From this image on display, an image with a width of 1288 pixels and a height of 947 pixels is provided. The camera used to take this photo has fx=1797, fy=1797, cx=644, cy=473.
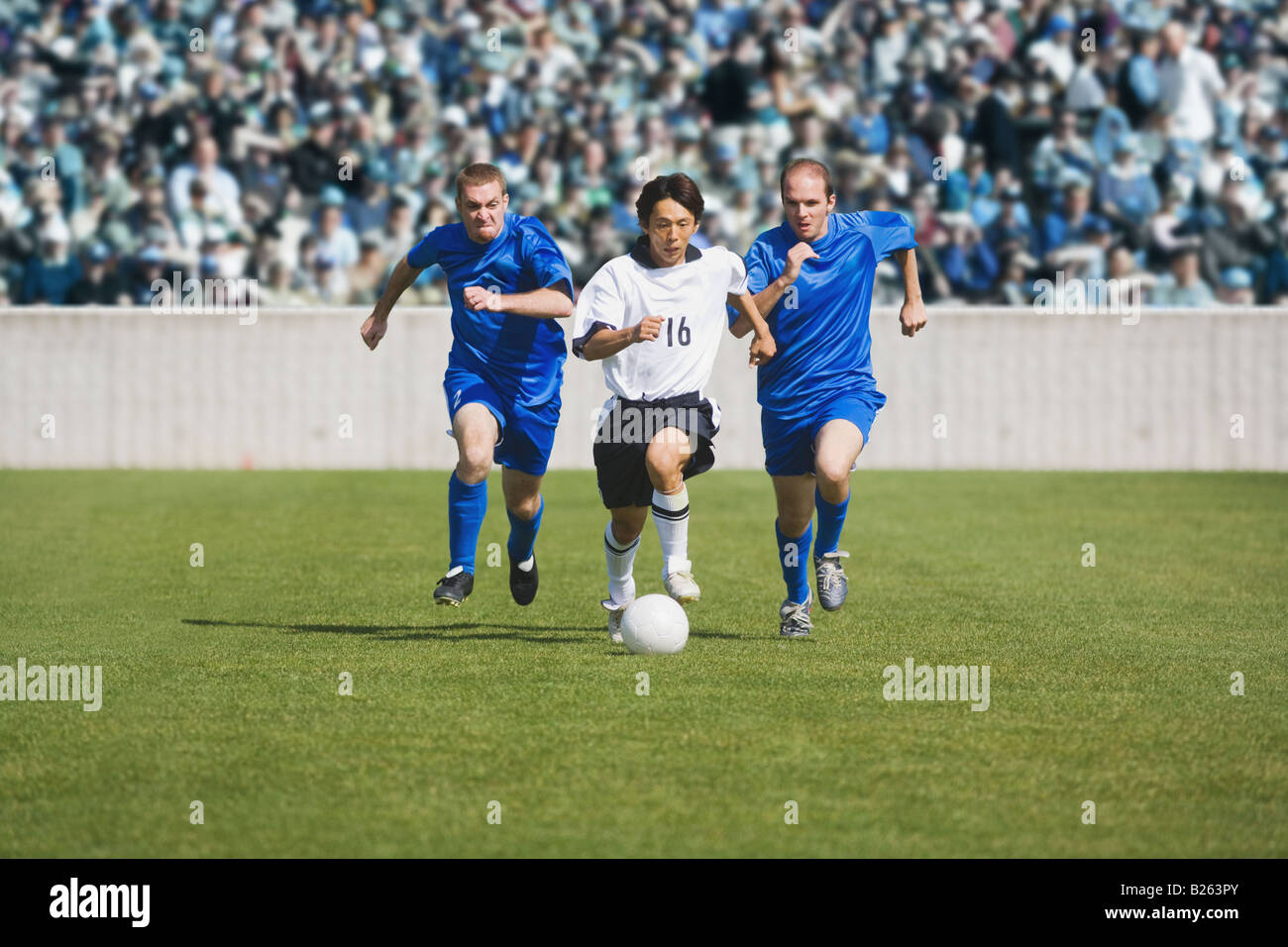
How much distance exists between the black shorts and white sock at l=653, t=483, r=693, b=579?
0.14m

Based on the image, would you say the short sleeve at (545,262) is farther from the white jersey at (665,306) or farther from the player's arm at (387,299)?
the player's arm at (387,299)

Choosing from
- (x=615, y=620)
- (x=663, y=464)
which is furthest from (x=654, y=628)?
(x=663, y=464)

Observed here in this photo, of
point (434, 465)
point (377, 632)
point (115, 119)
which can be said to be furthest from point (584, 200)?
point (377, 632)

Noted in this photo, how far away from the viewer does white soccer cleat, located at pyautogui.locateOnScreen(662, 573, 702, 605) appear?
297 inches

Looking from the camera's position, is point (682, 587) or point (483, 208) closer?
point (682, 587)

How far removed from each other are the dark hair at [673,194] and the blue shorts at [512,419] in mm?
1353

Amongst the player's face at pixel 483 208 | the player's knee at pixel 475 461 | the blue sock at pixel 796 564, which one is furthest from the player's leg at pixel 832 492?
the player's face at pixel 483 208

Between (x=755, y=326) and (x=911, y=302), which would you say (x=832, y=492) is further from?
(x=911, y=302)

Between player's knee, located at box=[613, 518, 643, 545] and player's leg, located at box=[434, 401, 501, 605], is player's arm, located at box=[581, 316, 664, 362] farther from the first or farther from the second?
player's leg, located at box=[434, 401, 501, 605]

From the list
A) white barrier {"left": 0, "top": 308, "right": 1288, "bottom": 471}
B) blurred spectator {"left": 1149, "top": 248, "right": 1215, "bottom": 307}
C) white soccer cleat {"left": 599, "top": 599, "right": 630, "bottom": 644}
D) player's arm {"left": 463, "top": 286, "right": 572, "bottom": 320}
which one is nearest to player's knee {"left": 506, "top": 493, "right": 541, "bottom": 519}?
white soccer cleat {"left": 599, "top": 599, "right": 630, "bottom": 644}

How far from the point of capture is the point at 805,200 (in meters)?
7.79

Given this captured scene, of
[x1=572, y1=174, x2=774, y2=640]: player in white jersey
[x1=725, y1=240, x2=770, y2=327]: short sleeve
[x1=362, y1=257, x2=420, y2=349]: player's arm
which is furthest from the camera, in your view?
[x1=362, y1=257, x2=420, y2=349]: player's arm

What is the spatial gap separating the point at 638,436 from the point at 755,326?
0.69 meters

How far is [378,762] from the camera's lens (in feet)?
17.8
